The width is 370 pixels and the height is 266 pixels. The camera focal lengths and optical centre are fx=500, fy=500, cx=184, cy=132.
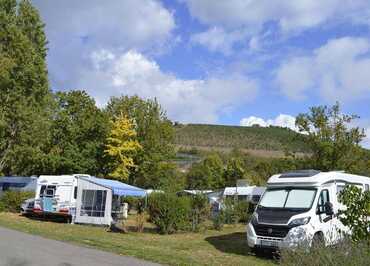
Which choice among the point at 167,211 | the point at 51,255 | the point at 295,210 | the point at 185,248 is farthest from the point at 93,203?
the point at 51,255

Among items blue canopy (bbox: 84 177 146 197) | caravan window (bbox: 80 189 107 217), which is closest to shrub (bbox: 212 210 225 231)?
blue canopy (bbox: 84 177 146 197)

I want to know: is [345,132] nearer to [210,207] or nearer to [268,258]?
[210,207]

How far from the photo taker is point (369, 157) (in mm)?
32125

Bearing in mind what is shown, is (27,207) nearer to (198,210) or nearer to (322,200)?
(198,210)

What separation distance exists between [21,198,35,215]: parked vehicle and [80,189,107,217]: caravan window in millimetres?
4765

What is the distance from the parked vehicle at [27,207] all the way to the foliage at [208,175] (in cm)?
3727

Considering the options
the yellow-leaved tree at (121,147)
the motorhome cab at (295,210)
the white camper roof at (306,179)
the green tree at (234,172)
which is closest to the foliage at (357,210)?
the motorhome cab at (295,210)

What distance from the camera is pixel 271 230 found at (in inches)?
556

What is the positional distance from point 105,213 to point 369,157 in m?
17.2

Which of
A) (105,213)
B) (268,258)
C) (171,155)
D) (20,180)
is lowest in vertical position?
(268,258)

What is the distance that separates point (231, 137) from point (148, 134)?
199 feet

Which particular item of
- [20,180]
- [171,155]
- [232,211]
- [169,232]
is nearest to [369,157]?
[232,211]

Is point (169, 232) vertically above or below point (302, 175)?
below

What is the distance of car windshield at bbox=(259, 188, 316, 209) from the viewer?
14.7 meters
